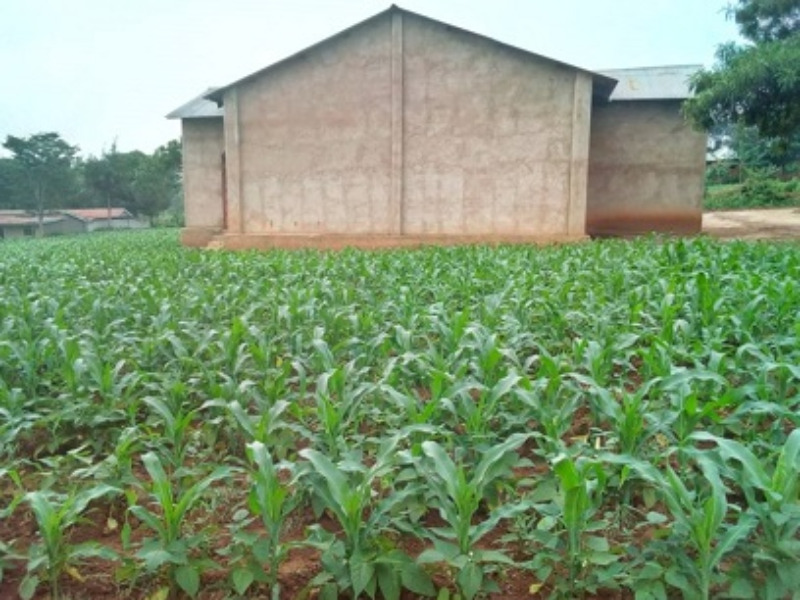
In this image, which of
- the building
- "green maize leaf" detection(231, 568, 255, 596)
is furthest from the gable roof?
"green maize leaf" detection(231, 568, 255, 596)

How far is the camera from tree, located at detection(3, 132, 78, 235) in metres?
57.0

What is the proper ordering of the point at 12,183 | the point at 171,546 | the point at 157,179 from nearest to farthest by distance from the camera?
the point at 171,546 → the point at 12,183 → the point at 157,179

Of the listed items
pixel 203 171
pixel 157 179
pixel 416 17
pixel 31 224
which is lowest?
pixel 31 224

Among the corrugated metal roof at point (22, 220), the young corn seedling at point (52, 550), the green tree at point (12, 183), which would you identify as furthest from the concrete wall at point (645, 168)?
the green tree at point (12, 183)

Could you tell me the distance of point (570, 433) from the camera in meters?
3.66

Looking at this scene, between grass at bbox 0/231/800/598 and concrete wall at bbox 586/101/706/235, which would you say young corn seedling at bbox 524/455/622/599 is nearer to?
grass at bbox 0/231/800/598

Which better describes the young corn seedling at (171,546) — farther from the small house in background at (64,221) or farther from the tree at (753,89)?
the small house in background at (64,221)

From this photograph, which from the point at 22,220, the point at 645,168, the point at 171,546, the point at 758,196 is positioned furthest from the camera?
the point at 22,220

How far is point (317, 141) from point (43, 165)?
52.8 metres

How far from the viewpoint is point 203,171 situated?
20078mm

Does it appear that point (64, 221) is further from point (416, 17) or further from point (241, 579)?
point (241, 579)

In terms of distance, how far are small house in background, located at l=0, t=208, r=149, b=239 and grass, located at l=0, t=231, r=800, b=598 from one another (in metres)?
59.4

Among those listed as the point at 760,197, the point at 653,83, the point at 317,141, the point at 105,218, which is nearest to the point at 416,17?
the point at 317,141

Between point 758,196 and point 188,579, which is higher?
point 758,196
